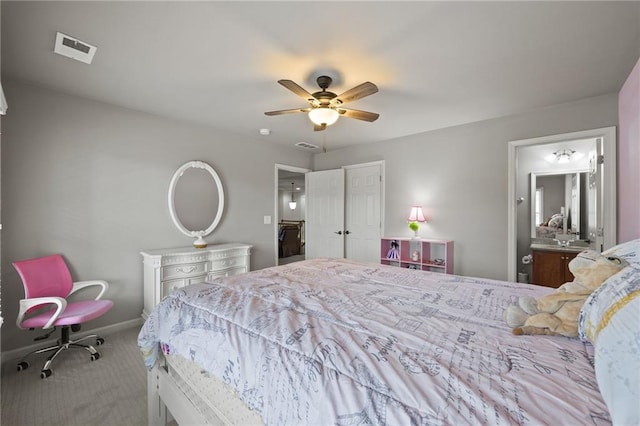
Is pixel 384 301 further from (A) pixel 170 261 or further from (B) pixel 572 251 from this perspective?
(B) pixel 572 251

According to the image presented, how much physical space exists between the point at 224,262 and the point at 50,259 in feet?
5.36

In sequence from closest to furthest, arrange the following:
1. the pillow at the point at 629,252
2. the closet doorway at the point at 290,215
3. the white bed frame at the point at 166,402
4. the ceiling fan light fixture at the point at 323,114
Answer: the pillow at the point at 629,252, the white bed frame at the point at 166,402, the ceiling fan light fixture at the point at 323,114, the closet doorway at the point at 290,215

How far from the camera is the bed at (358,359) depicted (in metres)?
0.74

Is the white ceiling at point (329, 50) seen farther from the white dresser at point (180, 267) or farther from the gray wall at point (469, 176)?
the white dresser at point (180, 267)

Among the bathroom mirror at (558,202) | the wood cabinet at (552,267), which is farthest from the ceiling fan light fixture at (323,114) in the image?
the bathroom mirror at (558,202)

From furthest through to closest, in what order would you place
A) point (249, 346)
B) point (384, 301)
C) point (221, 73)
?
point (221, 73), point (384, 301), point (249, 346)

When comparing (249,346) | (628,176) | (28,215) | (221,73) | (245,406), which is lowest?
(245,406)

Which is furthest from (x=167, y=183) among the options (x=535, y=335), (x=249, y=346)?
(x=535, y=335)

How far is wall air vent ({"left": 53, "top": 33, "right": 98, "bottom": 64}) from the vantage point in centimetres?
188

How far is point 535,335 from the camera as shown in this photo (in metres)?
1.11

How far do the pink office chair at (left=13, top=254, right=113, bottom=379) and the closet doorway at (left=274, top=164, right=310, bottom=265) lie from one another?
260 cm

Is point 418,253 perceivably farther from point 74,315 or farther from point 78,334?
point 78,334

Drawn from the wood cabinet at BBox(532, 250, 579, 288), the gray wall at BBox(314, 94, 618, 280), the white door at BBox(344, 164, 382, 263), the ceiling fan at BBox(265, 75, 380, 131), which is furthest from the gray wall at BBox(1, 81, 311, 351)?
the wood cabinet at BBox(532, 250, 579, 288)

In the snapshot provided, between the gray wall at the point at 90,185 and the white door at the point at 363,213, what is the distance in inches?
84.1
